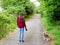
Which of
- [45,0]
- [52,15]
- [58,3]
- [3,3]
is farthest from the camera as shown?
[3,3]

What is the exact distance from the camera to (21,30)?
39.7 feet

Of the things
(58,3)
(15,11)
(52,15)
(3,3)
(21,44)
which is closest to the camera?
(21,44)

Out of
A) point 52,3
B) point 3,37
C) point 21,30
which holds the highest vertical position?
point 52,3

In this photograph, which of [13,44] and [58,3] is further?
[58,3]

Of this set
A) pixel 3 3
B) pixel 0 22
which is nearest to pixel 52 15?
pixel 0 22

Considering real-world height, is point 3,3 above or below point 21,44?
above

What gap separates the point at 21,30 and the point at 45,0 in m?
7.31

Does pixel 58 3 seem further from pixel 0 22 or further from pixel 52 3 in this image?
pixel 0 22

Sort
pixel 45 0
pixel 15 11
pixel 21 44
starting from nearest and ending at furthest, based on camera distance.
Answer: pixel 21 44, pixel 45 0, pixel 15 11

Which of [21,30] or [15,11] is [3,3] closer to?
[15,11]

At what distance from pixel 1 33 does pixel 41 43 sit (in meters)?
3.89

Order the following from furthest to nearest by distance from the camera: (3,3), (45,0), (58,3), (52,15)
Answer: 1. (3,3)
2. (52,15)
3. (45,0)
4. (58,3)

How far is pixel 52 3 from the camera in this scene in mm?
17812

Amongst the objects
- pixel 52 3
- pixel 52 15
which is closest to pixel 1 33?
pixel 52 3
